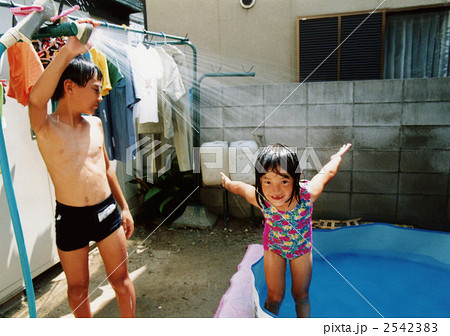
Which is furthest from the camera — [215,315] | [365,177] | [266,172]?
[365,177]

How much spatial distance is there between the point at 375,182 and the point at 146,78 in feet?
8.25

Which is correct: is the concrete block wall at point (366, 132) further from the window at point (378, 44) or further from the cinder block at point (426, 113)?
the window at point (378, 44)

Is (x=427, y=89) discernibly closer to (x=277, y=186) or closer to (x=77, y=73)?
(x=277, y=186)

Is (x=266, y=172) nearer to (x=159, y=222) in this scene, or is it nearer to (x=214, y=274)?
(x=214, y=274)

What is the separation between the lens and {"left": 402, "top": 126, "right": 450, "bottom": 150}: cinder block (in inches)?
126

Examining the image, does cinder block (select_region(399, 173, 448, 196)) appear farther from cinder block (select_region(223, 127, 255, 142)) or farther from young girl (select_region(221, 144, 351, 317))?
young girl (select_region(221, 144, 351, 317))

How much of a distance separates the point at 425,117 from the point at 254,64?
2.03 metres

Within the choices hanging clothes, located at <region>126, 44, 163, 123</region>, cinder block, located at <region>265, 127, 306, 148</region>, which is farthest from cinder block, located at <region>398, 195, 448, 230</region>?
hanging clothes, located at <region>126, 44, 163, 123</region>

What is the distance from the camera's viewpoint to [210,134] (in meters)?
3.82

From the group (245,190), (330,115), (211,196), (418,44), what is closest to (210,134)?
(211,196)

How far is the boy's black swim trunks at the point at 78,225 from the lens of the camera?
5.41 feet

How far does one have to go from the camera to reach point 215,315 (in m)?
2.22

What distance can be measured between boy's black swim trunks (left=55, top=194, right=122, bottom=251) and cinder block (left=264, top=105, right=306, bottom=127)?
233 cm
